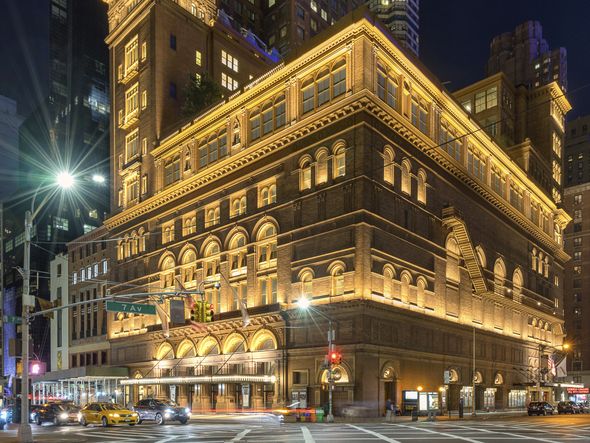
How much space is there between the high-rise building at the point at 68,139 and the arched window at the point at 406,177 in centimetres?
8544

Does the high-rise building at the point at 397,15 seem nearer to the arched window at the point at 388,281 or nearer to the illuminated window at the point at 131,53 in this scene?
the illuminated window at the point at 131,53

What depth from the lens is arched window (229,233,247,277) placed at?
57.3 m

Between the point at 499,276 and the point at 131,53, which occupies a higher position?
the point at 131,53

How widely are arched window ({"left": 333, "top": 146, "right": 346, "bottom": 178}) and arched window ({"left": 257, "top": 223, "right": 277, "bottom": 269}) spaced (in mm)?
8266

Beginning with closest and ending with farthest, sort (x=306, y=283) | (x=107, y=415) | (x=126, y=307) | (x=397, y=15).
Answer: (x=126, y=307), (x=107, y=415), (x=306, y=283), (x=397, y=15)

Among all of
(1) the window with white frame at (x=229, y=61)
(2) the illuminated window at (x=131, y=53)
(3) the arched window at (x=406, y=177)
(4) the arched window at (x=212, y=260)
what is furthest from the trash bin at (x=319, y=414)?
(1) the window with white frame at (x=229, y=61)

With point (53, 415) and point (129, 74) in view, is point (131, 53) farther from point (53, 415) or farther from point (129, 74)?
point (53, 415)

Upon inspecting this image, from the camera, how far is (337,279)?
48.2 m

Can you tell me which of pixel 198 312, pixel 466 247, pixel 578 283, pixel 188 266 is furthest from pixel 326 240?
pixel 578 283

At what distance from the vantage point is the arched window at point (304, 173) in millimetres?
52094

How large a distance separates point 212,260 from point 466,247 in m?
24.5

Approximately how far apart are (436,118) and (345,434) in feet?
119

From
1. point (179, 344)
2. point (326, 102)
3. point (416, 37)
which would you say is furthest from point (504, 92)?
point (416, 37)

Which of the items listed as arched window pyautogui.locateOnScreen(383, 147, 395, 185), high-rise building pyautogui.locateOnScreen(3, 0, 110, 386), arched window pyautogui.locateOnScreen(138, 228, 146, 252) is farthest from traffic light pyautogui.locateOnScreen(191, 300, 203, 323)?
high-rise building pyautogui.locateOnScreen(3, 0, 110, 386)
